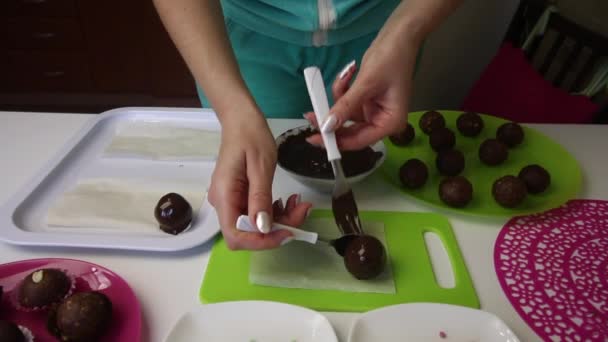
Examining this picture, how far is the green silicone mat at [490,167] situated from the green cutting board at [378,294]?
12 cm

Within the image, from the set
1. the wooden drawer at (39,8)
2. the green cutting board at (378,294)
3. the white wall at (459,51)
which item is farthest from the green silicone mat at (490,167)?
the wooden drawer at (39,8)

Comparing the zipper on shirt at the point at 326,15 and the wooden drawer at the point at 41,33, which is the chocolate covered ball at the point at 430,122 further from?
the wooden drawer at the point at 41,33

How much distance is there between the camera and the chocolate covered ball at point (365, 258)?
2.21 feet

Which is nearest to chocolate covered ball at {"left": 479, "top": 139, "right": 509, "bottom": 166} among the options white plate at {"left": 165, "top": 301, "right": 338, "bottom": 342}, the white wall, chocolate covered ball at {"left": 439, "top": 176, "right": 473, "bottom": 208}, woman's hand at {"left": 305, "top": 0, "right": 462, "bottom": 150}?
chocolate covered ball at {"left": 439, "top": 176, "right": 473, "bottom": 208}

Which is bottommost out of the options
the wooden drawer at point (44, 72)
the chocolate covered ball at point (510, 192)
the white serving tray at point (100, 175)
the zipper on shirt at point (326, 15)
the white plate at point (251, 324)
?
the wooden drawer at point (44, 72)

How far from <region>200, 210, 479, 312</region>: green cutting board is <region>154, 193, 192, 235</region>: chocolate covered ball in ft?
0.24

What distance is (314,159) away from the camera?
893mm

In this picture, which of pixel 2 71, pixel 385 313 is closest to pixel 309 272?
pixel 385 313

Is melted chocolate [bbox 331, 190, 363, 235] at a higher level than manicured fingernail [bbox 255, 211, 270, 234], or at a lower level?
lower

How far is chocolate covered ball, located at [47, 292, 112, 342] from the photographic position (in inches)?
23.0

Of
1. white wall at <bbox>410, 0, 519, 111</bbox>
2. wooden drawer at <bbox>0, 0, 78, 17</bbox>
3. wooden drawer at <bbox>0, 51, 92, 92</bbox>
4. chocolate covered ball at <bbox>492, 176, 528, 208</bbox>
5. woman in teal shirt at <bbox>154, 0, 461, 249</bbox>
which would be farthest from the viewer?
wooden drawer at <bbox>0, 51, 92, 92</bbox>

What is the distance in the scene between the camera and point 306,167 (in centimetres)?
88

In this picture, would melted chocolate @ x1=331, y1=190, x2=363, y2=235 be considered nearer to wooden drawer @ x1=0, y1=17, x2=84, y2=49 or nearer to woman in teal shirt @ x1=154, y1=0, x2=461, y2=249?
woman in teal shirt @ x1=154, y1=0, x2=461, y2=249

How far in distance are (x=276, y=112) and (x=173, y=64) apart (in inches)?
61.1
